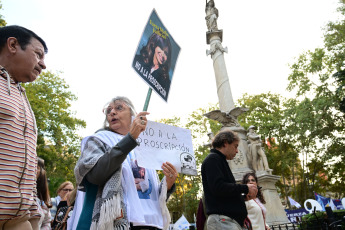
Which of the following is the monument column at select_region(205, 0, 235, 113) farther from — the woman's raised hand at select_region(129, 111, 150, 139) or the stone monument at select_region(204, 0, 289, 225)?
the woman's raised hand at select_region(129, 111, 150, 139)

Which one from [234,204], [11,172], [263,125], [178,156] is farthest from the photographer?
[263,125]

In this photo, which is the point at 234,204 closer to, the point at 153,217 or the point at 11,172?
the point at 153,217

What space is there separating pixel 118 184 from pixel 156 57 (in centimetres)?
137

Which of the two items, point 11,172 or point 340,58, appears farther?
point 340,58

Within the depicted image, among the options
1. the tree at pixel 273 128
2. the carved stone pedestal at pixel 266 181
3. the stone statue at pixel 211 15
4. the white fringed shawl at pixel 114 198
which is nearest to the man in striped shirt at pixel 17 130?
the white fringed shawl at pixel 114 198

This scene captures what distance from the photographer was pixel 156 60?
10.0ft

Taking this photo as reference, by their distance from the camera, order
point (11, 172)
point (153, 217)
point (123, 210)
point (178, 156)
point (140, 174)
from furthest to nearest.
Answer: point (178, 156) → point (140, 174) → point (153, 217) → point (123, 210) → point (11, 172)

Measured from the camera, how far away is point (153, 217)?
238 centimetres

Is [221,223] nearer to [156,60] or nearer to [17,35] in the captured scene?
[156,60]

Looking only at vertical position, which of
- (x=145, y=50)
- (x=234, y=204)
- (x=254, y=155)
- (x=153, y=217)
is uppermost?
(x=254, y=155)

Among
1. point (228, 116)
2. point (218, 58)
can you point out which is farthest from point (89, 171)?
point (218, 58)

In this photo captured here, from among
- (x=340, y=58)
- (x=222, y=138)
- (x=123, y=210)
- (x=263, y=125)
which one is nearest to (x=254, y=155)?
(x=222, y=138)

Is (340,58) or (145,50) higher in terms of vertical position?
(340,58)

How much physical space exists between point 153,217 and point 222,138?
5.82 feet
